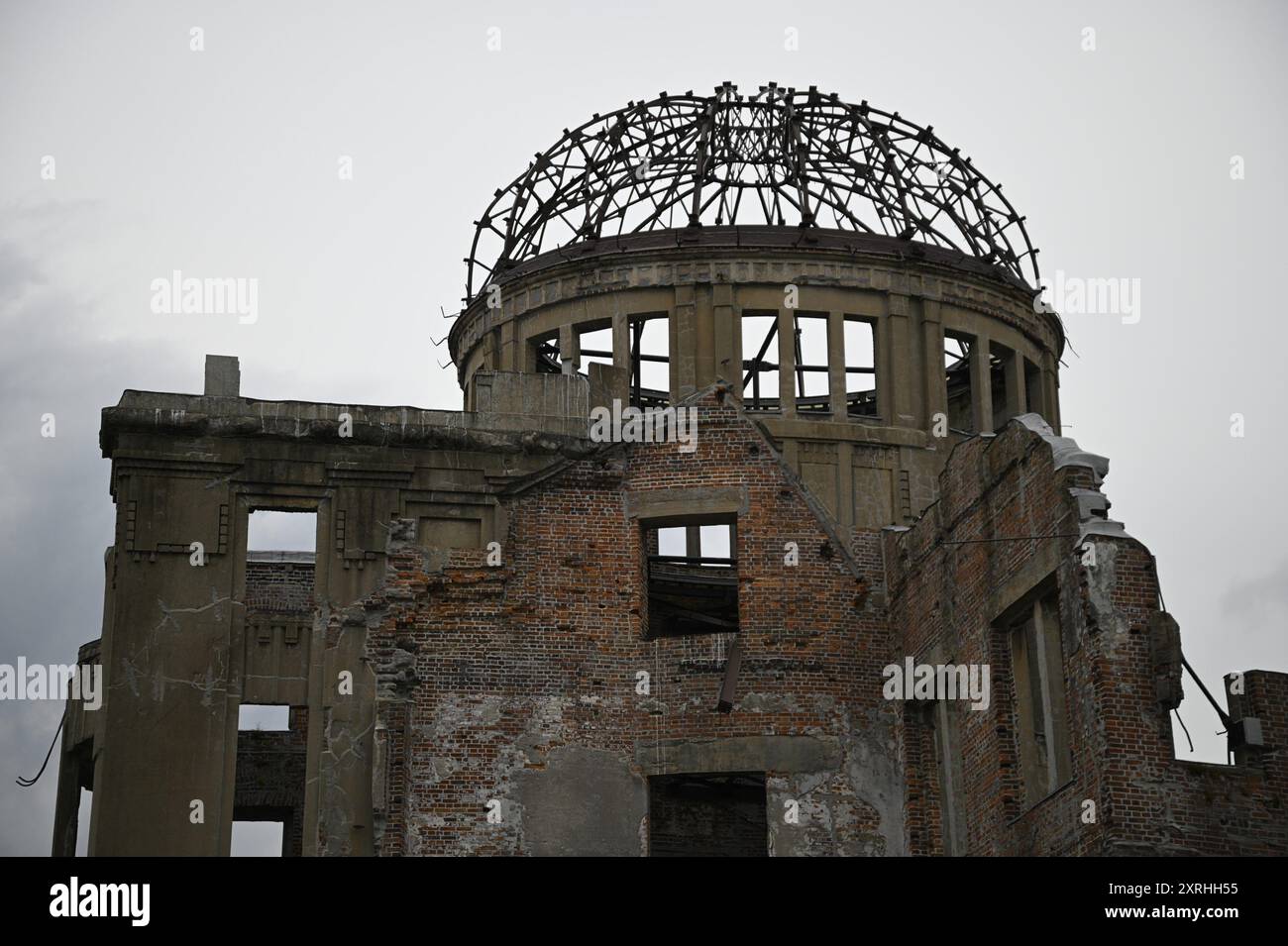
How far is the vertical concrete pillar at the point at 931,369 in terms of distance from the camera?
1298 inches

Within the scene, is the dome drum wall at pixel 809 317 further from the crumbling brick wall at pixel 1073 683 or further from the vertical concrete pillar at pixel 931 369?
the crumbling brick wall at pixel 1073 683

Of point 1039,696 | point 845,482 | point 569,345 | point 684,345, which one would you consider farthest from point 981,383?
point 1039,696

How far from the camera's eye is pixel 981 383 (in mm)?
33625

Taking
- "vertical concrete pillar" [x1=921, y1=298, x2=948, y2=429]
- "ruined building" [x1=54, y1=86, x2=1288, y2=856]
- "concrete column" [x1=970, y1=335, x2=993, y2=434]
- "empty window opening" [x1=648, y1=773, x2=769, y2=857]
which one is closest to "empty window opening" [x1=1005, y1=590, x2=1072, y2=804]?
"ruined building" [x1=54, y1=86, x2=1288, y2=856]

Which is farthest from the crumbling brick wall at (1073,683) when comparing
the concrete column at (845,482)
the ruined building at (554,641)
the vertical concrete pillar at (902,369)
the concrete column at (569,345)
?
the concrete column at (569,345)

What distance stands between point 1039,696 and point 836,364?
10262mm

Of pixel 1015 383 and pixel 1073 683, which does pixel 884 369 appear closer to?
pixel 1015 383

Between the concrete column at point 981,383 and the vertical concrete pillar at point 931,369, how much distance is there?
0.62 metres
